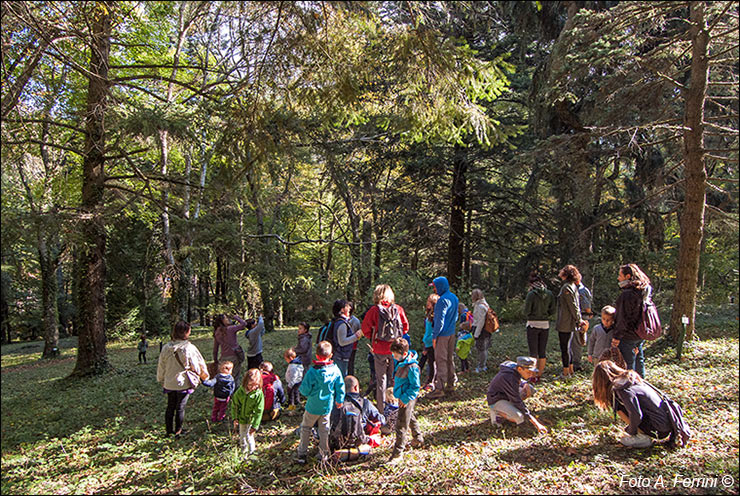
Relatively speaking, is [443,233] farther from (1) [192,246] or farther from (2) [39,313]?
(2) [39,313]

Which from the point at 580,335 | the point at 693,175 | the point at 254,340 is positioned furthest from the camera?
the point at 693,175

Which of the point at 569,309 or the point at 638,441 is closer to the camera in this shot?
the point at 638,441

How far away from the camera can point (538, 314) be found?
6.71 m

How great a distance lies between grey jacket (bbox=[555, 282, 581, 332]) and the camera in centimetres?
666

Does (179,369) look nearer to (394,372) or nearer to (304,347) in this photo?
(304,347)

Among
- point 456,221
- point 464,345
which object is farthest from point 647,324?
point 456,221

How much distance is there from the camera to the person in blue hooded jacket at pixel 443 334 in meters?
6.25

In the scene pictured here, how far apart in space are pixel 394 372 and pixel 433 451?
1.00 metres

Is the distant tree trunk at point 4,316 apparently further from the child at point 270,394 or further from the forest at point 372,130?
the child at point 270,394

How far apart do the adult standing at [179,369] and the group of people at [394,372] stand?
0.01 m

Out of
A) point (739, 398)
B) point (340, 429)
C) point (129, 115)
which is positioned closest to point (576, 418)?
point (739, 398)

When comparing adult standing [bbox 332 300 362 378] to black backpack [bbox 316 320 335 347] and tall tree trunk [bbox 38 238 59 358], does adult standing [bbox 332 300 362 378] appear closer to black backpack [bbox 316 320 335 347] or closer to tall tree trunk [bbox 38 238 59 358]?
black backpack [bbox 316 320 335 347]

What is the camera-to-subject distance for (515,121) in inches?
553

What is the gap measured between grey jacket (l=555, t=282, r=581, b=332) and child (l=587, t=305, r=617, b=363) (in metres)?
0.36
